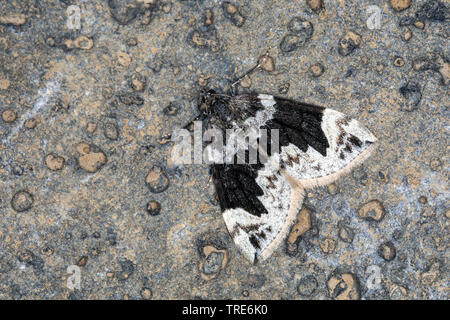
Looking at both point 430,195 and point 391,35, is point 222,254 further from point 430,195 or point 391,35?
point 391,35

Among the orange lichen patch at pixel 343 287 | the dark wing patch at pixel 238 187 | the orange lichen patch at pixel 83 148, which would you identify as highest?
the orange lichen patch at pixel 83 148

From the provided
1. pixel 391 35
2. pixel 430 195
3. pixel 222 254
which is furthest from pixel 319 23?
pixel 222 254

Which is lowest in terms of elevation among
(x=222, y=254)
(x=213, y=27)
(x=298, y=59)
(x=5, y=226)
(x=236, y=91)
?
(x=222, y=254)

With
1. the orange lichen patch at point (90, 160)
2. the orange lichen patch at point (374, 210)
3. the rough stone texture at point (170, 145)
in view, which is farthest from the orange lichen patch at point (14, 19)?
the orange lichen patch at point (374, 210)

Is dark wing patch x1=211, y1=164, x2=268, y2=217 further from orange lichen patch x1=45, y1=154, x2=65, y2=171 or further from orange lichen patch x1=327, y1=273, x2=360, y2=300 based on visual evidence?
orange lichen patch x1=45, y1=154, x2=65, y2=171

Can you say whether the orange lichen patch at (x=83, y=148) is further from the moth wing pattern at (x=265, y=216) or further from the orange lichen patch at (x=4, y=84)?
the moth wing pattern at (x=265, y=216)

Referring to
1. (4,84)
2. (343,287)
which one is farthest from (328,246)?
(4,84)
